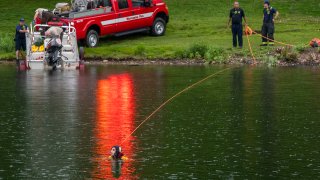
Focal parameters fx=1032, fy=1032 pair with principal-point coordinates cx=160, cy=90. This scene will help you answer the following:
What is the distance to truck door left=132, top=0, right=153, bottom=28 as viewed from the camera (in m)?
41.0

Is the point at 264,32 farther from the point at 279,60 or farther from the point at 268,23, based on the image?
the point at 279,60

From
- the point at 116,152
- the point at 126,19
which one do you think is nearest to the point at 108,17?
the point at 126,19

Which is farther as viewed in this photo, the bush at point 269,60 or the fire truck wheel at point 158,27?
the fire truck wheel at point 158,27

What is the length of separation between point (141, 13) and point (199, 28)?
355cm

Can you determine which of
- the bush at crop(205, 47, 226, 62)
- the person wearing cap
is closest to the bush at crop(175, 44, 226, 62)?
the bush at crop(205, 47, 226, 62)

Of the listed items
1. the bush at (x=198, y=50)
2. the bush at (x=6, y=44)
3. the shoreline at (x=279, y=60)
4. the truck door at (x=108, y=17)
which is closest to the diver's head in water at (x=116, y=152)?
the shoreline at (x=279, y=60)

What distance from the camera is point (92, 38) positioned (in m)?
39.2

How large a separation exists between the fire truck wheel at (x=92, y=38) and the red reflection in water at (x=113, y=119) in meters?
6.40

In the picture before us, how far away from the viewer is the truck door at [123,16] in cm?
4022

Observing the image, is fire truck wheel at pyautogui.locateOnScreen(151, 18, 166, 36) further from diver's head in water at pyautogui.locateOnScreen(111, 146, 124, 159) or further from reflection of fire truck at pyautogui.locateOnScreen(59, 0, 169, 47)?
diver's head in water at pyautogui.locateOnScreen(111, 146, 124, 159)

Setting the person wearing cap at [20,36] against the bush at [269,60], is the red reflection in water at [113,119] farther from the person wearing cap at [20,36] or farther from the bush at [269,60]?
the person wearing cap at [20,36]

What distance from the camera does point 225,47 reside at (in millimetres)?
37719

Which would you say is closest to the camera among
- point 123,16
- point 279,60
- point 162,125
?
point 162,125

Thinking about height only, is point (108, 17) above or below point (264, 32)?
above
